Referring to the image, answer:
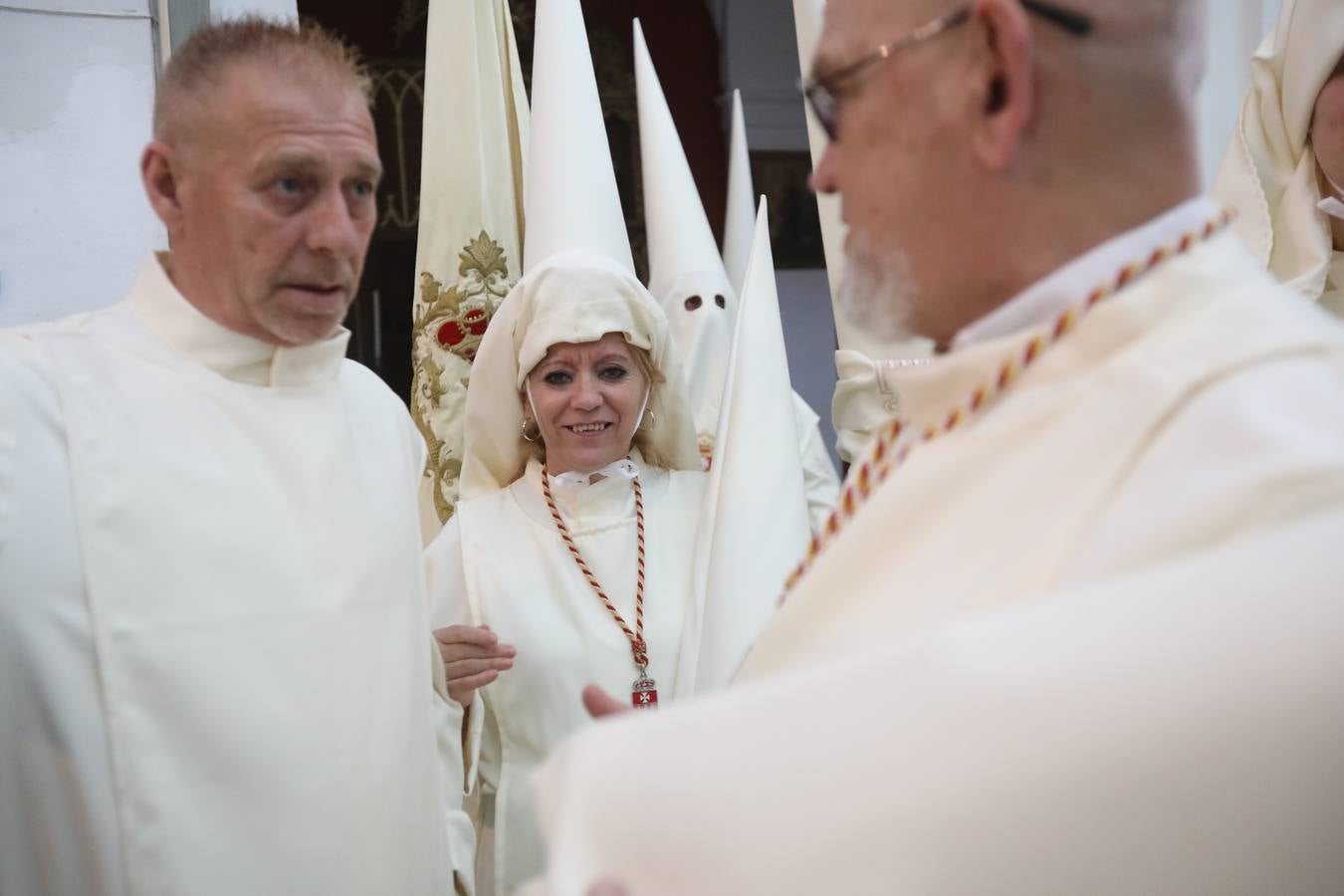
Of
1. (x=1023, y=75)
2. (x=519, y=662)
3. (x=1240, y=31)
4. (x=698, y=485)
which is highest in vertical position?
(x=1240, y=31)

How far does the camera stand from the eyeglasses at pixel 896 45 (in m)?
1.13

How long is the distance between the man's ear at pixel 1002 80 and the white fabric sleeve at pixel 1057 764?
43 cm

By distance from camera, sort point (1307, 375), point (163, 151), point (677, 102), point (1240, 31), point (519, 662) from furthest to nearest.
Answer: point (677, 102) < point (1240, 31) < point (519, 662) < point (163, 151) < point (1307, 375)

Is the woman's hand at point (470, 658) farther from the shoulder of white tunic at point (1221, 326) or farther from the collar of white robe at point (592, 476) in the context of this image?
the shoulder of white tunic at point (1221, 326)

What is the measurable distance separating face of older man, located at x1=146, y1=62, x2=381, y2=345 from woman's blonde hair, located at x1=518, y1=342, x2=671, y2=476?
1.34m

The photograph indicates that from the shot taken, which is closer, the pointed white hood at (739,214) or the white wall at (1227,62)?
the white wall at (1227,62)

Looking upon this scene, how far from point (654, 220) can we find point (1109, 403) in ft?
12.8

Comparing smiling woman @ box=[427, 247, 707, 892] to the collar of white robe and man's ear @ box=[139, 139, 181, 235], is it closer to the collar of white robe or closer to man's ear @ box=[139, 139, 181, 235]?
the collar of white robe

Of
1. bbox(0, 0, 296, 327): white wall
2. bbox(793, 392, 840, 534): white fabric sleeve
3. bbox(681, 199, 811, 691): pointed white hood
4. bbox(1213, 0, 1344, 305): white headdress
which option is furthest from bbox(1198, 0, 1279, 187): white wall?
bbox(0, 0, 296, 327): white wall

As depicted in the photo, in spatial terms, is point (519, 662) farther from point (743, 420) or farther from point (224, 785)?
point (224, 785)

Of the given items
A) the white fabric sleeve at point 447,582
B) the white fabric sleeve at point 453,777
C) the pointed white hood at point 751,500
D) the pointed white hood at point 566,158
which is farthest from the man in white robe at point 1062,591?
the pointed white hood at point 566,158

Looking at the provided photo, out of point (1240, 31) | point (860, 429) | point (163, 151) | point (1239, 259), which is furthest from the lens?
point (1240, 31)

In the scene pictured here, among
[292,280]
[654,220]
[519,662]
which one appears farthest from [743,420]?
[654,220]

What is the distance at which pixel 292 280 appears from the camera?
6.57 ft
